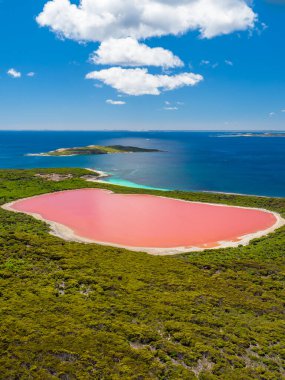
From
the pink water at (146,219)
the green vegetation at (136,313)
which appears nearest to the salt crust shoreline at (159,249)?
the pink water at (146,219)

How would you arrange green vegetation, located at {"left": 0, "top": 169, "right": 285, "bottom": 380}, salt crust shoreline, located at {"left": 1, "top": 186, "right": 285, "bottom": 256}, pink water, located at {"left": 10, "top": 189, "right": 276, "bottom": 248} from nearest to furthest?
1. green vegetation, located at {"left": 0, "top": 169, "right": 285, "bottom": 380}
2. salt crust shoreline, located at {"left": 1, "top": 186, "right": 285, "bottom": 256}
3. pink water, located at {"left": 10, "top": 189, "right": 276, "bottom": 248}

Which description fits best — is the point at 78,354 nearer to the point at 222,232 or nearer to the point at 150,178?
the point at 222,232

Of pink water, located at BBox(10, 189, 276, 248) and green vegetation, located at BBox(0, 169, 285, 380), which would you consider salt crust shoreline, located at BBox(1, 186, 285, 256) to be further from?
green vegetation, located at BBox(0, 169, 285, 380)

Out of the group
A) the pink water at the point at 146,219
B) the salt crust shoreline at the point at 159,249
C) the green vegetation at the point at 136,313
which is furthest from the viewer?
the pink water at the point at 146,219

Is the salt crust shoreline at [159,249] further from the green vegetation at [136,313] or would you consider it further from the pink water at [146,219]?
the green vegetation at [136,313]

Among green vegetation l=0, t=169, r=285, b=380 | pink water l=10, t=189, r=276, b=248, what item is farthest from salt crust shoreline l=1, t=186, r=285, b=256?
green vegetation l=0, t=169, r=285, b=380

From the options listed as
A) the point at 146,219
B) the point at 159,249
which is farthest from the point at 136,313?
the point at 146,219

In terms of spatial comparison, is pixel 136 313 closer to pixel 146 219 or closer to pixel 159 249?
pixel 159 249
